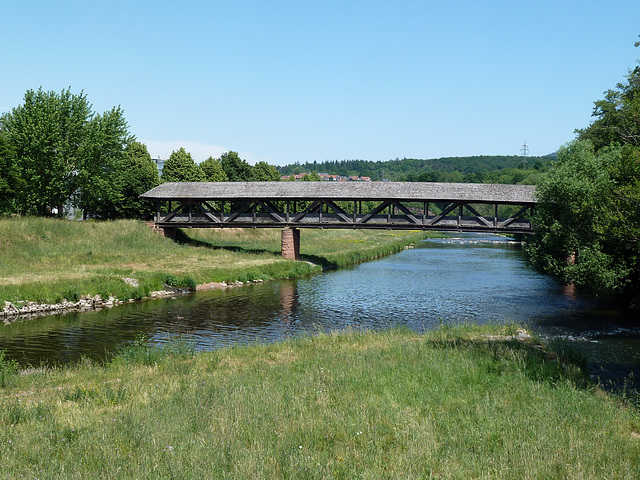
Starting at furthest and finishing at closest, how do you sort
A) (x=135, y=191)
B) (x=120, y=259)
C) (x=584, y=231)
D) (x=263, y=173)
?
→ 1. (x=263, y=173)
2. (x=135, y=191)
3. (x=120, y=259)
4. (x=584, y=231)

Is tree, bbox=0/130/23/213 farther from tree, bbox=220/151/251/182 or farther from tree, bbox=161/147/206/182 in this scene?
tree, bbox=220/151/251/182

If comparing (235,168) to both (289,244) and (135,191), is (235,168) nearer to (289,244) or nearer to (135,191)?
(135,191)

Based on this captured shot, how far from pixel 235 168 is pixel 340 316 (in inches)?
2192

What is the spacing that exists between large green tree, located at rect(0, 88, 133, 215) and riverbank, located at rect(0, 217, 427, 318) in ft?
13.0

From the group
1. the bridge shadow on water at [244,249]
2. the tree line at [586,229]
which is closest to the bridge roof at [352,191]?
the bridge shadow on water at [244,249]

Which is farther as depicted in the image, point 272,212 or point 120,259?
point 272,212

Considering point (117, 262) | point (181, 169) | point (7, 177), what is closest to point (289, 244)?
point (117, 262)

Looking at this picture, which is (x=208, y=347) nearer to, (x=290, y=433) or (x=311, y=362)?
(x=311, y=362)

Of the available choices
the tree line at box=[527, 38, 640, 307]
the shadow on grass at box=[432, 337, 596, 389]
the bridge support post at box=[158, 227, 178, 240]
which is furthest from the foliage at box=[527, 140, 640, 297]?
the bridge support post at box=[158, 227, 178, 240]

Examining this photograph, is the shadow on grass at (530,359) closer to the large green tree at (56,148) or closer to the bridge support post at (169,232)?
the bridge support post at (169,232)

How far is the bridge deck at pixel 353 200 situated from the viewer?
35000 millimetres

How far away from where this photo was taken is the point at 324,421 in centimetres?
738

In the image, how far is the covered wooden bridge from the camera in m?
35.0

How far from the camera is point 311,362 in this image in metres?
12.0
